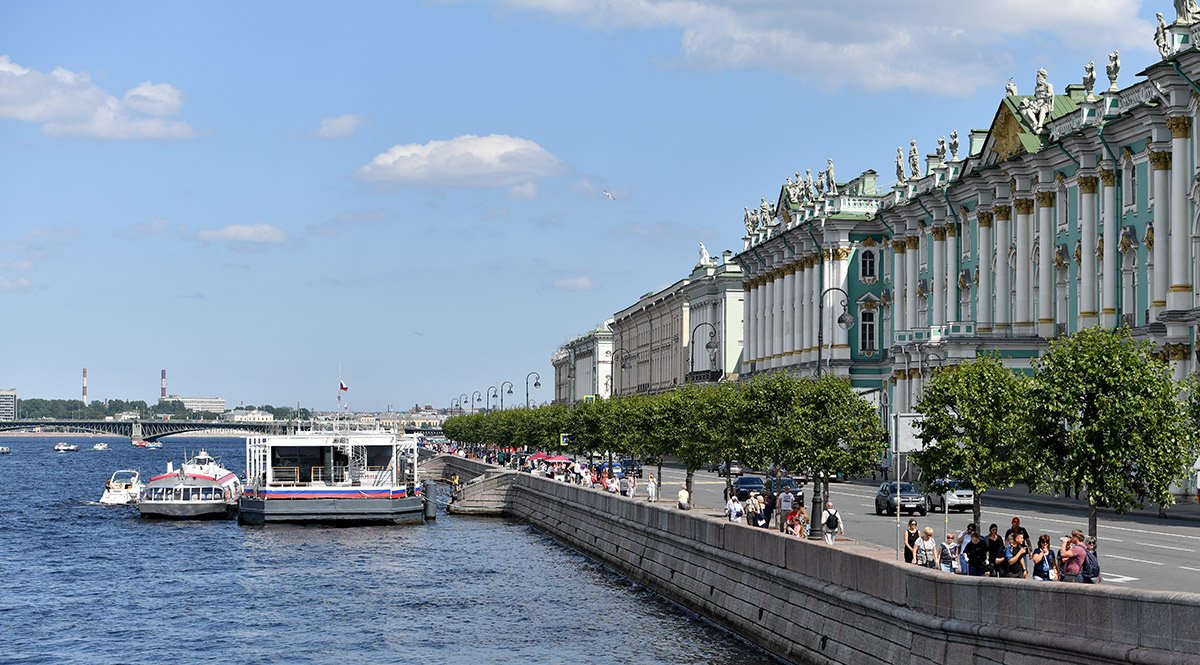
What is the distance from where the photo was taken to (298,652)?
41.2 m

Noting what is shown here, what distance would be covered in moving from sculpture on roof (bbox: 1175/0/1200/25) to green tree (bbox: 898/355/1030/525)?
2859 centimetres

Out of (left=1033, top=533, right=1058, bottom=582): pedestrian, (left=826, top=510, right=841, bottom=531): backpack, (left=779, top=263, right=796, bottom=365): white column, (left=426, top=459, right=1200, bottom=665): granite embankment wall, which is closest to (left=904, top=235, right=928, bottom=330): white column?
(left=779, top=263, right=796, bottom=365): white column

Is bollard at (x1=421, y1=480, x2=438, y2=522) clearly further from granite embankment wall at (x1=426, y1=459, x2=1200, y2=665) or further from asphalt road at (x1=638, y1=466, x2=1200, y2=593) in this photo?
granite embankment wall at (x1=426, y1=459, x2=1200, y2=665)

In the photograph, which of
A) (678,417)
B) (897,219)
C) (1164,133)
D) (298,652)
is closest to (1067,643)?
(298,652)

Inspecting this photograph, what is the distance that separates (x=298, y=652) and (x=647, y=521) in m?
14.5

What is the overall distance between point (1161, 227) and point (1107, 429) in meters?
34.5

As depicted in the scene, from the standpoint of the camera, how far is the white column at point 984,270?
278 ft

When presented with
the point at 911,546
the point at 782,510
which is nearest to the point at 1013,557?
the point at 911,546

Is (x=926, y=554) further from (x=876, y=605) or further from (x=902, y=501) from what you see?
(x=902, y=501)

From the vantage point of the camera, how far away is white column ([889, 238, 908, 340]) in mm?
100188

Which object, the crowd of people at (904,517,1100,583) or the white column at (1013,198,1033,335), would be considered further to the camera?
the white column at (1013,198,1033,335)

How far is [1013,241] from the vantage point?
82.8 m

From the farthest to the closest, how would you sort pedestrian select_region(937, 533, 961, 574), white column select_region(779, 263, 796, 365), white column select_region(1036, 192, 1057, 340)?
white column select_region(779, 263, 796, 365) < white column select_region(1036, 192, 1057, 340) < pedestrian select_region(937, 533, 961, 574)

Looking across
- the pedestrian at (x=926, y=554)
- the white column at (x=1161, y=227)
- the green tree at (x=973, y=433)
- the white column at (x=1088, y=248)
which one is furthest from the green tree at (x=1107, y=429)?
the white column at (x=1088, y=248)
